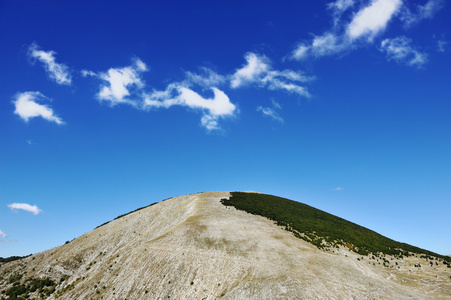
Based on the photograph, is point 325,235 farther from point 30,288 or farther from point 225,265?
point 30,288

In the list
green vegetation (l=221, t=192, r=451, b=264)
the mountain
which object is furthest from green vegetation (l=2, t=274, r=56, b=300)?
green vegetation (l=221, t=192, r=451, b=264)

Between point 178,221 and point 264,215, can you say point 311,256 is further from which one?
point 178,221

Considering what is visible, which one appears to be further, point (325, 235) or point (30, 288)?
point (325, 235)

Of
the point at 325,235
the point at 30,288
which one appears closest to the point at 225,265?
the point at 325,235

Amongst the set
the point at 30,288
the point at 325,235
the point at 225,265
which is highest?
the point at 325,235

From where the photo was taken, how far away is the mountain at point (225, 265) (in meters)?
30.6

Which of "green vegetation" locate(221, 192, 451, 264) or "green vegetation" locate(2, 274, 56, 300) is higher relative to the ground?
"green vegetation" locate(221, 192, 451, 264)

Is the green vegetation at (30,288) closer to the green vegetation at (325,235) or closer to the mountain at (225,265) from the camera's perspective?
the mountain at (225,265)

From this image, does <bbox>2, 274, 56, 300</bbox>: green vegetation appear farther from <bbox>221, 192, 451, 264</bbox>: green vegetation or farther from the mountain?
<bbox>221, 192, 451, 264</bbox>: green vegetation

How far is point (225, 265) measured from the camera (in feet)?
116

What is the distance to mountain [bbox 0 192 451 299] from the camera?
1204 inches

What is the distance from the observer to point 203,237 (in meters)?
43.1

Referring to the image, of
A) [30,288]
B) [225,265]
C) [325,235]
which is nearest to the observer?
[225,265]

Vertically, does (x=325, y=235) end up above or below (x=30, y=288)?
above
